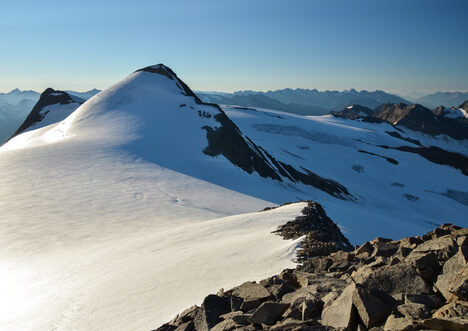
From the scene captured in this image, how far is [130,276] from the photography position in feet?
38.2

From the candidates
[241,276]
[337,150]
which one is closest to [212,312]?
[241,276]

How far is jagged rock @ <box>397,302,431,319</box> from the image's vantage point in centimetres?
486

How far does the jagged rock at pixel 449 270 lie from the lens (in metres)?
5.42

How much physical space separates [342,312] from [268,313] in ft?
4.15

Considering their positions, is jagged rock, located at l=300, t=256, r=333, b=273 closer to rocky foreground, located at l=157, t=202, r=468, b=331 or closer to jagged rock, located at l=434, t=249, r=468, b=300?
rocky foreground, located at l=157, t=202, r=468, b=331

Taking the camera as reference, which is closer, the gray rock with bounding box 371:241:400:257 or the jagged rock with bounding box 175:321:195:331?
the jagged rock with bounding box 175:321:195:331

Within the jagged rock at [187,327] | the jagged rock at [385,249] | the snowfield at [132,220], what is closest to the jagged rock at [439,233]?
the jagged rock at [385,249]

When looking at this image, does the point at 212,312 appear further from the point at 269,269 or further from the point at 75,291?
the point at 75,291

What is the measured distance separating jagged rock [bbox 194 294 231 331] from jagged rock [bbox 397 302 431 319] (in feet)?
10.7

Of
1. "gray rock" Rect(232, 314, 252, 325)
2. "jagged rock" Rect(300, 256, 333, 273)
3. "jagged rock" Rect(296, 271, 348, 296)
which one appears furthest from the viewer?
"jagged rock" Rect(300, 256, 333, 273)

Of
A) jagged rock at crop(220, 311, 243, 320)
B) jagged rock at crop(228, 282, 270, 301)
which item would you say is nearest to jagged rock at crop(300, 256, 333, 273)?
jagged rock at crop(228, 282, 270, 301)

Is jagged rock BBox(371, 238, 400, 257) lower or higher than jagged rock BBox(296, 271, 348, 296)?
higher

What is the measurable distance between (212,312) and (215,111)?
50.7 metres

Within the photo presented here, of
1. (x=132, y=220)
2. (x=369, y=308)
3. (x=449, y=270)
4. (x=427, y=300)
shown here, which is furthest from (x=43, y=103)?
(x=427, y=300)
